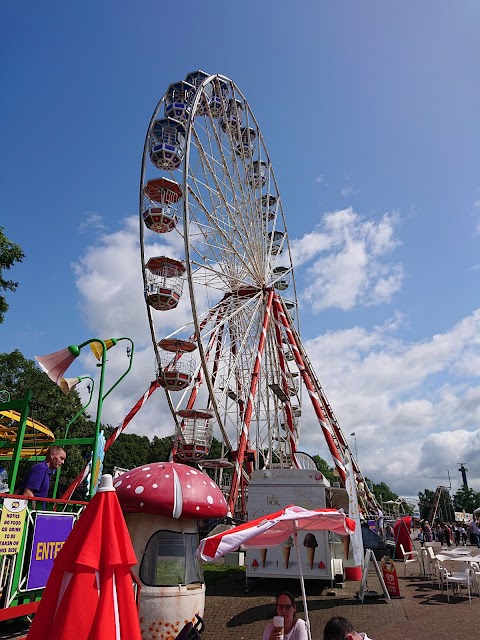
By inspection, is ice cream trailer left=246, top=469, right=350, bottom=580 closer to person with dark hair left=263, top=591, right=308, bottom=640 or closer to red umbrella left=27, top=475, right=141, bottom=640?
person with dark hair left=263, top=591, right=308, bottom=640

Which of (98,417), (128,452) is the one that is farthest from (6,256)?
(128,452)

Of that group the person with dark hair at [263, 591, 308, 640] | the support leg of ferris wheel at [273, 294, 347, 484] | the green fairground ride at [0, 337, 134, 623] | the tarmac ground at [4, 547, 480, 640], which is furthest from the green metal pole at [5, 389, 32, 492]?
the support leg of ferris wheel at [273, 294, 347, 484]

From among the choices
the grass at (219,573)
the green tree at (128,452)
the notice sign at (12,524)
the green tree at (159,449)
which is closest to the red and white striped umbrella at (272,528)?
the notice sign at (12,524)

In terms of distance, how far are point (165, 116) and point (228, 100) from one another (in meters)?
3.98

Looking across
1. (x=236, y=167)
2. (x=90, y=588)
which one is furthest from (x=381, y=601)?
(x=236, y=167)

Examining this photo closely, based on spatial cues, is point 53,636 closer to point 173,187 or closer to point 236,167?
point 173,187

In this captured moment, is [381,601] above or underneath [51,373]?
underneath

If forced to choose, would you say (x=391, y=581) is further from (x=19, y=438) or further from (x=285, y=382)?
(x=285, y=382)

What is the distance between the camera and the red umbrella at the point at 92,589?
320 cm

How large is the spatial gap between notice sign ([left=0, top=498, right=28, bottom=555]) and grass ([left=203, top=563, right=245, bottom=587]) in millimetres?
8185

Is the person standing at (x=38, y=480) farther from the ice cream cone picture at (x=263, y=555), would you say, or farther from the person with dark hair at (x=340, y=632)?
the ice cream cone picture at (x=263, y=555)

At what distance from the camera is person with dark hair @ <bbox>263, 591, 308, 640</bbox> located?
4.91m

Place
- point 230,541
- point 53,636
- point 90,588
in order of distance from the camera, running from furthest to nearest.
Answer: point 230,541 < point 90,588 < point 53,636

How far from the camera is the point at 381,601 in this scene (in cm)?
998
